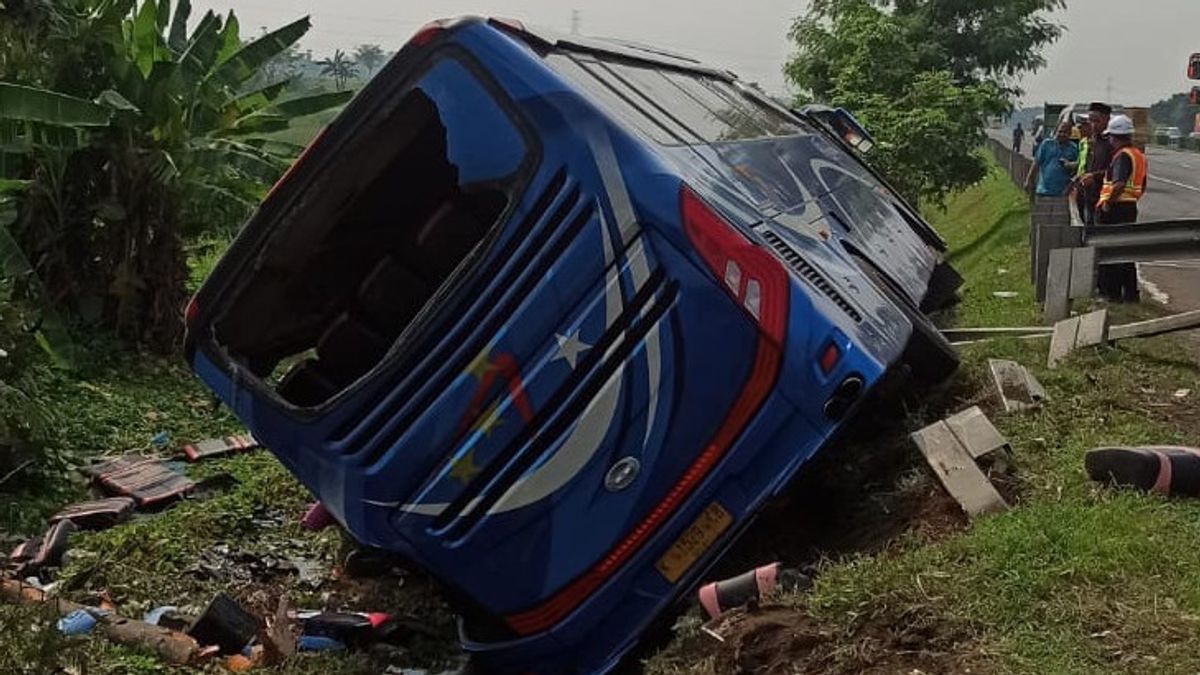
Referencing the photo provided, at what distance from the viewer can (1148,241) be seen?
715cm

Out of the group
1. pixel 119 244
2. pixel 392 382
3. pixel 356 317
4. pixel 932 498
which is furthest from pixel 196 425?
pixel 932 498

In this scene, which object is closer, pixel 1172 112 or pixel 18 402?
pixel 18 402

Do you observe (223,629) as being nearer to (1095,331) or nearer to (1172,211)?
(1095,331)

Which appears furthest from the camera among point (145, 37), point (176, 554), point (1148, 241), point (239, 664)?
point (145, 37)

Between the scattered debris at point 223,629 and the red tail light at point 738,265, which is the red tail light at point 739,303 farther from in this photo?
the scattered debris at point 223,629

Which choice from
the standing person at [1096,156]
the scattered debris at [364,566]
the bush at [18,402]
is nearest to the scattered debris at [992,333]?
the standing person at [1096,156]

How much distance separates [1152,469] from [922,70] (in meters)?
14.5

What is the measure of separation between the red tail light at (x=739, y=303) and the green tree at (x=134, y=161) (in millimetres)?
7108

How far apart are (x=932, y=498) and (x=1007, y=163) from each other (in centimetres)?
2706

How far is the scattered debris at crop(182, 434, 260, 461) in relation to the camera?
7.92m

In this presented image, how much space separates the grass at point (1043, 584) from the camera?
3227 millimetres

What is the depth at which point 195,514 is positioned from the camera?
649cm

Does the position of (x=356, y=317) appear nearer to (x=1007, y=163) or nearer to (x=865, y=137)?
(x=865, y=137)

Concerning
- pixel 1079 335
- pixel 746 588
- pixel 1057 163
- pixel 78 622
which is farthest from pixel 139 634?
pixel 1057 163
